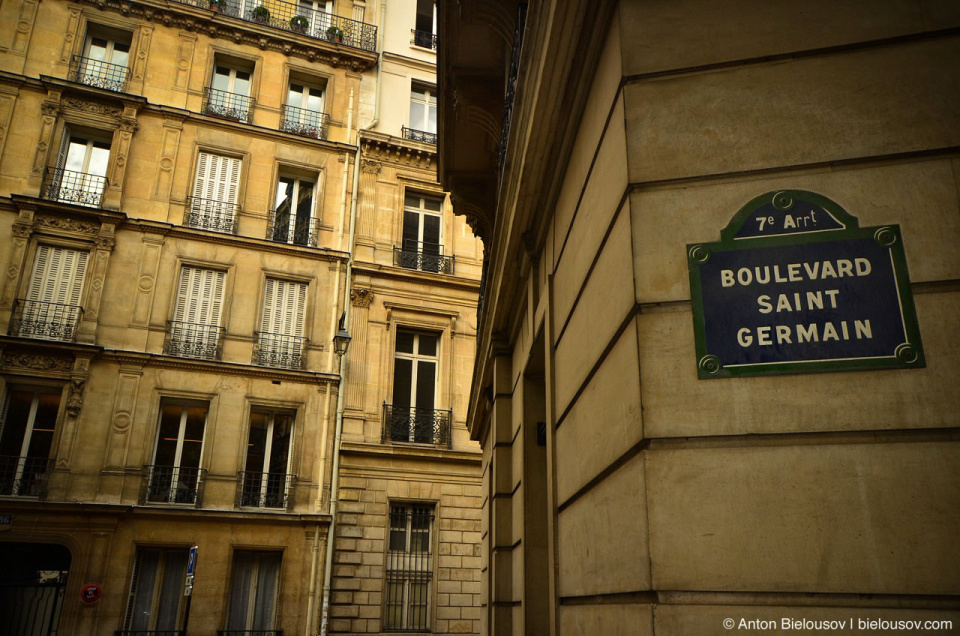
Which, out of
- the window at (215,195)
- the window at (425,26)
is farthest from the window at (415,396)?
the window at (425,26)

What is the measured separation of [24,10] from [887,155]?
1023 inches

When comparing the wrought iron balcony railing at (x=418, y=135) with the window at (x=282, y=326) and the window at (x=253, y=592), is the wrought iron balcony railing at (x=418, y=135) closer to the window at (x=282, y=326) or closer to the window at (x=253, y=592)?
the window at (x=282, y=326)

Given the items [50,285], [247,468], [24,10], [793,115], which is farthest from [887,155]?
[24,10]

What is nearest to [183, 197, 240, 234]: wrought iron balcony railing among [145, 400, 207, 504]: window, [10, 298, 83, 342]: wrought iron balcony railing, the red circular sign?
[10, 298, 83, 342]: wrought iron balcony railing

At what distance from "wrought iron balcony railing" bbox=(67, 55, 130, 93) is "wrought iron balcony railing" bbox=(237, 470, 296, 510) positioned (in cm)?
1232

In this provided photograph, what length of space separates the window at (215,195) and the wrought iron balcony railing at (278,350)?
3.54 metres

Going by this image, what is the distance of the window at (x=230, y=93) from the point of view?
23812 mm

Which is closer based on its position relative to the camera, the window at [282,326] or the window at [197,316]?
the window at [197,316]

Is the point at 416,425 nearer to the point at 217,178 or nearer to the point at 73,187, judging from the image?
the point at 217,178

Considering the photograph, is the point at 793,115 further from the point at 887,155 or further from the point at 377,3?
the point at 377,3

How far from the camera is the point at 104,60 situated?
23344 millimetres

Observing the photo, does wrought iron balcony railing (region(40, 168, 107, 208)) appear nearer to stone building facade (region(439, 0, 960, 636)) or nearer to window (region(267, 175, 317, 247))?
window (region(267, 175, 317, 247))

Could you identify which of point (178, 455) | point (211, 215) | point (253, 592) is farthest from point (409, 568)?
point (211, 215)

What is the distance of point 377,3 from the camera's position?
27031 millimetres
